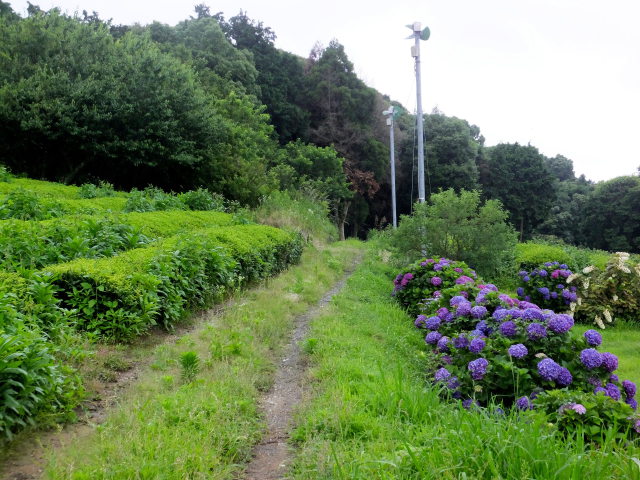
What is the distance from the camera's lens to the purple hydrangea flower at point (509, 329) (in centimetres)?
410

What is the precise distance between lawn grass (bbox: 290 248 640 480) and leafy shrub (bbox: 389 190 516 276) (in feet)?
18.8

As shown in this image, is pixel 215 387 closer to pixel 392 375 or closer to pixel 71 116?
pixel 392 375

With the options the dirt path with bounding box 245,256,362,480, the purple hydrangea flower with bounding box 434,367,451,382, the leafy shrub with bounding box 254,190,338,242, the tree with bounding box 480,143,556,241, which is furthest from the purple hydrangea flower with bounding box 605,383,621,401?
the tree with bounding box 480,143,556,241

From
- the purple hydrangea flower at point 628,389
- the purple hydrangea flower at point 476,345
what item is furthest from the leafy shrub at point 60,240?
the purple hydrangea flower at point 628,389

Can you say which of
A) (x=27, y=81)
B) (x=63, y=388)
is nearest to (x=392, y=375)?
(x=63, y=388)

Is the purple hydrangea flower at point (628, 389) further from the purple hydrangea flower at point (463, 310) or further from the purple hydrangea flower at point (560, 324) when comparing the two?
the purple hydrangea flower at point (463, 310)

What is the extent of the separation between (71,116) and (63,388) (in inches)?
433

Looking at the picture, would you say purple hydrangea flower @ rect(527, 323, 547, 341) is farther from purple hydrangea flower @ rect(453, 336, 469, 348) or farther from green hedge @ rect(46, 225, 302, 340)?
green hedge @ rect(46, 225, 302, 340)

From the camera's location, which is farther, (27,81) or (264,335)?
(27,81)

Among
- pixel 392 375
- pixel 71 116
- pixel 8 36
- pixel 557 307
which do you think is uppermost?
pixel 8 36

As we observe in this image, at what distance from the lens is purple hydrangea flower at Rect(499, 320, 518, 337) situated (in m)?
4.10

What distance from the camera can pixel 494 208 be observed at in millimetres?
10297

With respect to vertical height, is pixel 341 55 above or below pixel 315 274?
above

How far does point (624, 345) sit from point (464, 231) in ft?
13.1
